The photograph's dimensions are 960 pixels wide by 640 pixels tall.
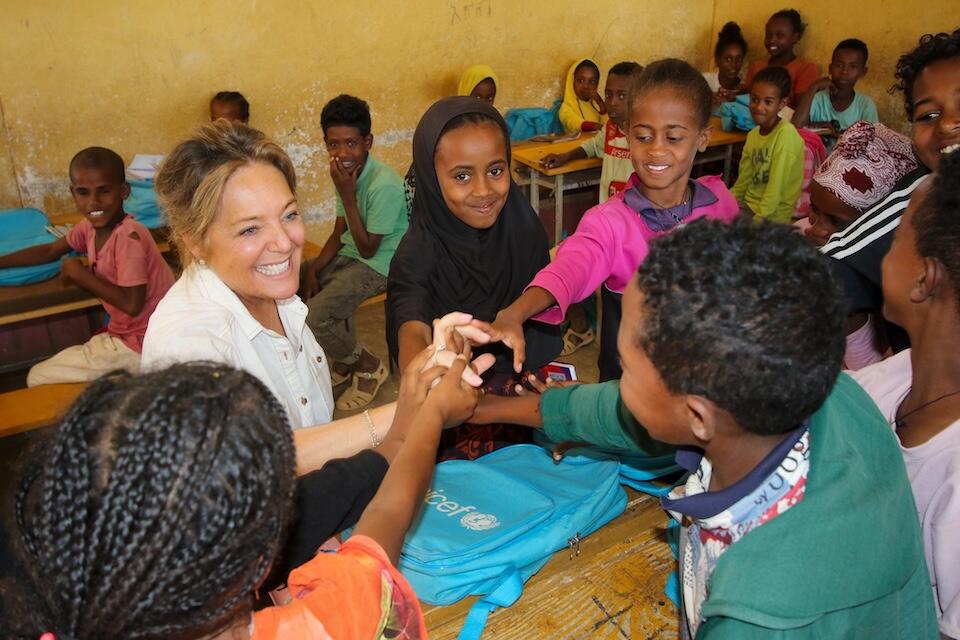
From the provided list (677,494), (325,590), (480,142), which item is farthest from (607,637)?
→ (480,142)

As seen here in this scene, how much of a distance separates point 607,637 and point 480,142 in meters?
1.56

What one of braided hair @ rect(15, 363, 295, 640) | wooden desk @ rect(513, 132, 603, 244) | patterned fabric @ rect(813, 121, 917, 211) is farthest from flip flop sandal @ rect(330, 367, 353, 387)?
braided hair @ rect(15, 363, 295, 640)

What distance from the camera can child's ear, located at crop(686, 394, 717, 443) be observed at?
109cm

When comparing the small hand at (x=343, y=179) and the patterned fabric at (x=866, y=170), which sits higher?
the patterned fabric at (x=866, y=170)

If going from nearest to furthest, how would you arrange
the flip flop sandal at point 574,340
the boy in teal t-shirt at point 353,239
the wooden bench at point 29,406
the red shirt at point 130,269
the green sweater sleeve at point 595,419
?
1. the green sweater sleeve at point 595,419
2. the wooden bench at point 29,406
3. the red shirt at point 130,269
4. the boy in teal t-shirt at point 353,239
5. the flip flop sandal at point 574,340

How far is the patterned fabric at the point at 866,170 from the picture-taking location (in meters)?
2.81

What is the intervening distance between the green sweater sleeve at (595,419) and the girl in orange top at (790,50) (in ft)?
22.3

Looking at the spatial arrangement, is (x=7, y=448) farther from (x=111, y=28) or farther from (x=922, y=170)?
(x=922, y=170)

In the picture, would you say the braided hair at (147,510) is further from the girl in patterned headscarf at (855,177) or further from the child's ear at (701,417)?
the girl in patterned headscarf at (855,177)

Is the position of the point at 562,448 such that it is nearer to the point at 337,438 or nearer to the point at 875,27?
the point at 337,438

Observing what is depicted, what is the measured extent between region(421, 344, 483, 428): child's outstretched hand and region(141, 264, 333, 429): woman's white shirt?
1.24ft

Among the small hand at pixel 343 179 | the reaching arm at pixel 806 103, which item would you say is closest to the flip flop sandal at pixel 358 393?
the small hand at pixel 343 179

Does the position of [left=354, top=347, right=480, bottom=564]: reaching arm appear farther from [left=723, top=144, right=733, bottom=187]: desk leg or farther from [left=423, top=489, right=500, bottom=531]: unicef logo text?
[left=723, top=144, right=733, bottom=187]: desk leg

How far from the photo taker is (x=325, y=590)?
3.43 ft
